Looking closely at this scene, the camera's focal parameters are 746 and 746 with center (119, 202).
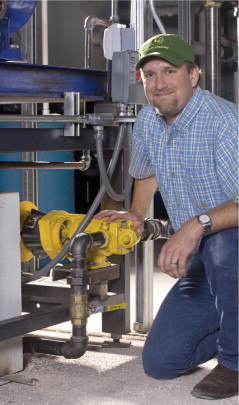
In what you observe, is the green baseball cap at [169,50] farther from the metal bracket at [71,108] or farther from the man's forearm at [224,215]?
the man's forearm at [224,215]

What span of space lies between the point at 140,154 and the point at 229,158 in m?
0.39

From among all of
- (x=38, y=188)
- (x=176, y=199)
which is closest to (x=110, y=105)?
(x=176, y=199)

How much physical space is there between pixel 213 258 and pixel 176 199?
0.20 m

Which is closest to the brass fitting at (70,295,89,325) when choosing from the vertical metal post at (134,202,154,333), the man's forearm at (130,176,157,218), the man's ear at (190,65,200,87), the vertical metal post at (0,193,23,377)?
the vertical metal post at (0,193,23,377)

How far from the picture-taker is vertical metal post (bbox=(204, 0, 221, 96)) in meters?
2.42

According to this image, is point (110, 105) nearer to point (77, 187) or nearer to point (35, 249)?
point (35, 249)

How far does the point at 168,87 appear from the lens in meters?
1.90

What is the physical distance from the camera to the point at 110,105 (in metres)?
2.26

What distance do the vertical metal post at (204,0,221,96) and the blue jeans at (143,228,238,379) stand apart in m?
0.66

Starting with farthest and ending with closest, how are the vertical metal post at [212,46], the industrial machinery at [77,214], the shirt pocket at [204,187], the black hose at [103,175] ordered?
1. the vertical metal post at [212,46]
2. the black hose at [103,175]
3. the industrial machinery at [77,214]
4. the shirt pocket at [204,187]

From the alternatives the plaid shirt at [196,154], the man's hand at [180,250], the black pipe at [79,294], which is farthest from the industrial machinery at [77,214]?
the man's hand at [180,250]

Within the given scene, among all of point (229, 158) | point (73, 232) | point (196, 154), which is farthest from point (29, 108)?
point (229, 158)

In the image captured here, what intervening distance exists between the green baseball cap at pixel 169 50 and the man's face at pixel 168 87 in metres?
0.02

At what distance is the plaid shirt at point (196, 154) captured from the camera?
1.79 meters
